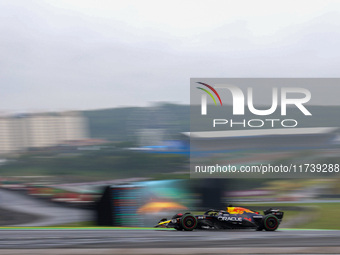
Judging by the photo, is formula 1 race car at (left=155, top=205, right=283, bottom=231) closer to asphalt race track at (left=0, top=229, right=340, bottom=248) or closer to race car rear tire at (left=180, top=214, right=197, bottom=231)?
race car rear tire at (left=180, top=214, right=197, bottom=231)

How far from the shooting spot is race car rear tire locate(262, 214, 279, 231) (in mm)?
10797

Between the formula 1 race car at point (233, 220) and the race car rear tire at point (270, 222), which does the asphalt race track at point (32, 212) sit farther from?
the race car rear tire at point (270, 222)

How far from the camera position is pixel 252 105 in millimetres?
17344

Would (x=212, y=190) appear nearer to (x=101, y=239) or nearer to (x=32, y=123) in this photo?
(x=101, y=239)

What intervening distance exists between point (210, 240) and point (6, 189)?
→ 1775cm

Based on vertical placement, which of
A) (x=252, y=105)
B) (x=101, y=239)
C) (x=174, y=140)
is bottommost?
(x=101, y=239)

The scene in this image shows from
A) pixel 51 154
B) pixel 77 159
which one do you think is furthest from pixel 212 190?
pixel 51 154

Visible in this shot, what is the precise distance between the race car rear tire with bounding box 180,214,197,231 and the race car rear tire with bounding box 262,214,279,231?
90.7 inches

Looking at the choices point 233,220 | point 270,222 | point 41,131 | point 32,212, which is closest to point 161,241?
point 233,220

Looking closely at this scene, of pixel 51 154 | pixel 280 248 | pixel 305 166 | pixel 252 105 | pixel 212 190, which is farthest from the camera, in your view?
pixel 51 154

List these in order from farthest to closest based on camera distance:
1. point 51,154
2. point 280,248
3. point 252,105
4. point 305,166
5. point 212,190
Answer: point 51,154, point 305,166, point 252,105, point 212,190, point 280,248

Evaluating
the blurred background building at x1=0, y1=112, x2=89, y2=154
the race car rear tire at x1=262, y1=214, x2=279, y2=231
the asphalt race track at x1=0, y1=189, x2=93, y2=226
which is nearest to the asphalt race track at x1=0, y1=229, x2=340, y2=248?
the race car rear tire at x1=262, y1=214, x2=279, y2=231

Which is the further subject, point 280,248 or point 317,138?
point 317,138

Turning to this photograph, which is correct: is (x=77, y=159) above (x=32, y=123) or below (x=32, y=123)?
below
